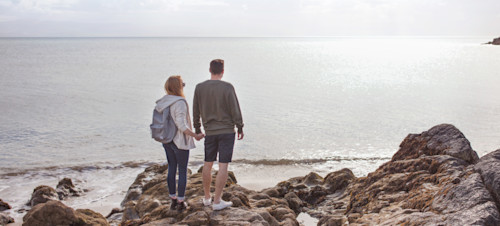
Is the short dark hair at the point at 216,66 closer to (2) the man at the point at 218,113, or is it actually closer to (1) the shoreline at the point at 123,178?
(2) the man at the point at 218,113

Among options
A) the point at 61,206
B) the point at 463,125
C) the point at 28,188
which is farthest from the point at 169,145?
the point at 463,125

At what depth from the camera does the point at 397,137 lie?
19.9 m

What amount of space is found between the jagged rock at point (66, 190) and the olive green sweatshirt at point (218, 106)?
727 cm

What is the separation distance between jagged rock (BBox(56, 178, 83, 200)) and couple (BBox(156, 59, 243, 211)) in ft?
22.1

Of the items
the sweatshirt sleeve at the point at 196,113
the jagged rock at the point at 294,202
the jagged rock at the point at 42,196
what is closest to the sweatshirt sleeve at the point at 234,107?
the sweatshirt sleeve at the point at 196,113

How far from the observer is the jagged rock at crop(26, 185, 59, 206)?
35.0ft

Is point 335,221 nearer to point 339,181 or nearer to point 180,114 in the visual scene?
point 339,181

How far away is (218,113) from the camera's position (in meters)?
6.03

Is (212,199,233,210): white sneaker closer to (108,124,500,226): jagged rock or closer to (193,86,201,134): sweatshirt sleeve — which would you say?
(108,124,500,226): jagged rock

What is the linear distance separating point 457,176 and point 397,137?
14.3 meters

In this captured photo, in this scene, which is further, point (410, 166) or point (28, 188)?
point (28, 188)

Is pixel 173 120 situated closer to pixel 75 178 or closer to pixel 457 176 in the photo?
pixel 457 176

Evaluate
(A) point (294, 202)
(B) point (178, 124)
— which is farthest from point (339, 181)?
(B) point (178, 124)

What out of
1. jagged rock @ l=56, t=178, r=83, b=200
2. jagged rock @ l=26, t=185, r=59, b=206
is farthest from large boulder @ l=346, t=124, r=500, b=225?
jagged rock @ l=56, t=178, r=83, b=200
